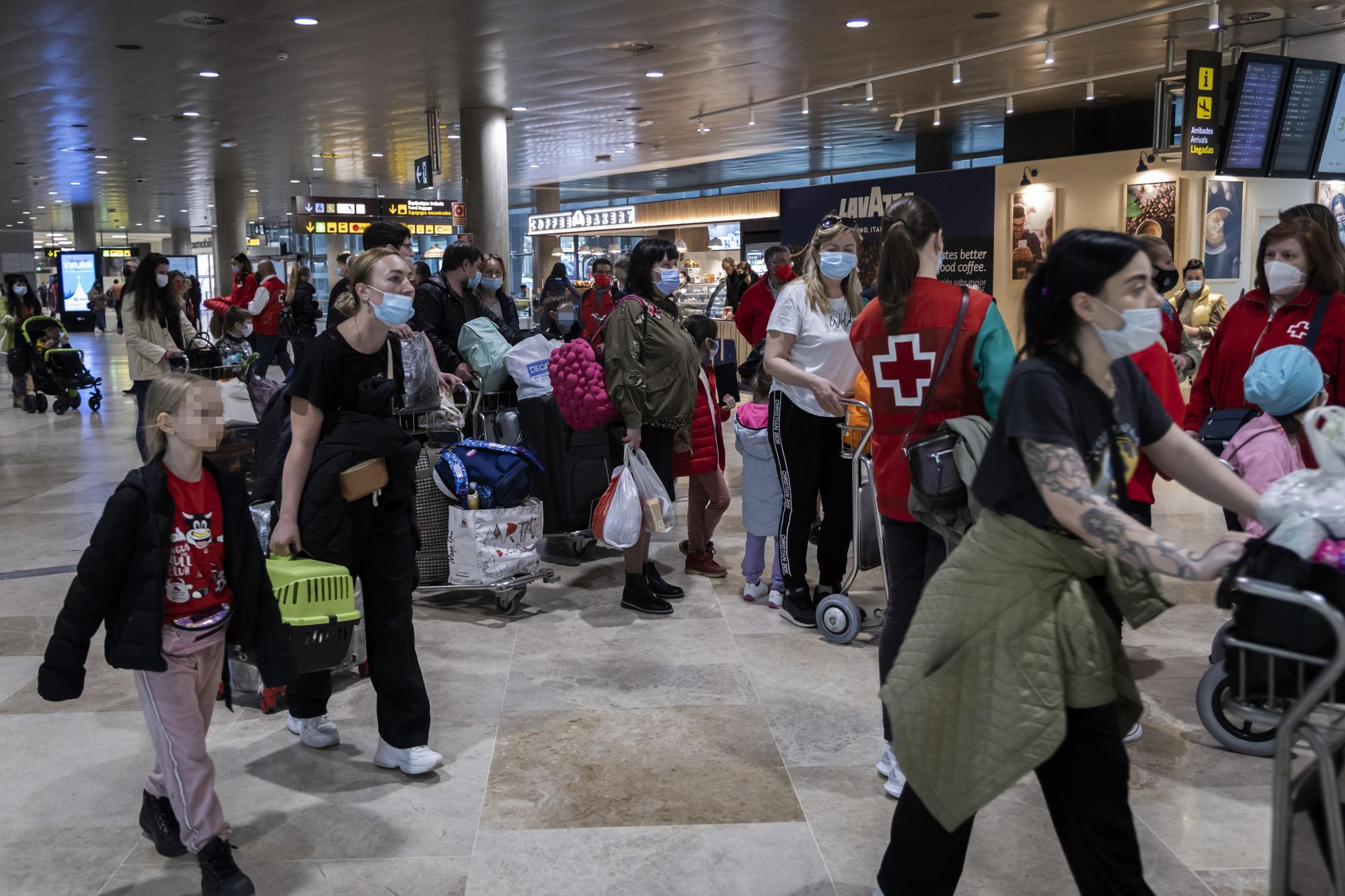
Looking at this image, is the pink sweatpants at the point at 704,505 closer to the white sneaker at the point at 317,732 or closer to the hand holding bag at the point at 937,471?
the white sneaker at the point at 317,732

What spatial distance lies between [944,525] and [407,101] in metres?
12.3

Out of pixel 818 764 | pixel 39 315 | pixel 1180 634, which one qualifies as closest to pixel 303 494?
pixel 818 764

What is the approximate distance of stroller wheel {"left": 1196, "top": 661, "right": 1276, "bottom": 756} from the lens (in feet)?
11.7

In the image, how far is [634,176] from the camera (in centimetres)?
2697

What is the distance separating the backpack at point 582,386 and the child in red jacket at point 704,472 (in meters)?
0.46

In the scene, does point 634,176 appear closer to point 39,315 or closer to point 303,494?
point 39,315

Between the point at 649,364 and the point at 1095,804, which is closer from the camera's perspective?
the point at 1095,804

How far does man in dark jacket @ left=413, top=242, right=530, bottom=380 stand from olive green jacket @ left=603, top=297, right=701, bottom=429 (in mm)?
1411

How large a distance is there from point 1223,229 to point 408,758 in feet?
42.7

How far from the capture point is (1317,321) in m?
3.78

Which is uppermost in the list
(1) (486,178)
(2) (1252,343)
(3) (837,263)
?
(1) (486,178)

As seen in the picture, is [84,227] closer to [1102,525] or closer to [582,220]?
[582,220]

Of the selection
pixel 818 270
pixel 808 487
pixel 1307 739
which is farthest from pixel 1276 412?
pixel 1307 739

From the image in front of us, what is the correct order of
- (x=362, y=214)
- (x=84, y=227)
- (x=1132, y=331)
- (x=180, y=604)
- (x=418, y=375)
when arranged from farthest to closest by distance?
(x=84, y=227) < (x=362, y=214) < (x=418, y=375) < (x=180, y=604) < (x=1132, y=331)
